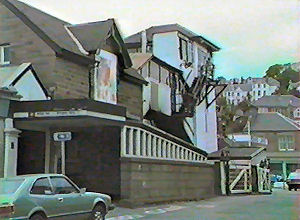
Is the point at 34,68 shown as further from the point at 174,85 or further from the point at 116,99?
the point at 174,85

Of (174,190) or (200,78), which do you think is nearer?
(174,190)

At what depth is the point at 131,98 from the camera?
2889 centimetres

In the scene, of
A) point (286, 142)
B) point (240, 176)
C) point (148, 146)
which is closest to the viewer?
point (148, 146)

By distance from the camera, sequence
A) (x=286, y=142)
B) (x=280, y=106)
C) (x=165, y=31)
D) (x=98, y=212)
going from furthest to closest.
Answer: (x=280, y=106)
(x=286, y=142)
(x=165, y=31)
(x=98, y=212)

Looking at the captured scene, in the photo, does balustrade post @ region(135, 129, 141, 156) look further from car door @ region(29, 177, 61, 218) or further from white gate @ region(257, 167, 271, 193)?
white gate @ region(257, 167, 271, 193)

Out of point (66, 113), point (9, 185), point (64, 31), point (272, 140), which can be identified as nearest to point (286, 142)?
point (272, 140)

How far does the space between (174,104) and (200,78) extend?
4.35 metres

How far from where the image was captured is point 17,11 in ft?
75.4

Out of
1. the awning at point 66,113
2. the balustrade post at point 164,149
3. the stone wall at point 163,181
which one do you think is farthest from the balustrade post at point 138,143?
the balustrade post at point 164,149

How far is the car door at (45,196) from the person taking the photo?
12.2 meters

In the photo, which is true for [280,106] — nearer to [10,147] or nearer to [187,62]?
[187,62]

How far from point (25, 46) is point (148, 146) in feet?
21.7

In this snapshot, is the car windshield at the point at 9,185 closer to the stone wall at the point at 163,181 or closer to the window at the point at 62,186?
the window at the point at 62,186

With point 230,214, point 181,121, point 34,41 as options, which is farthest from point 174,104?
A: point 230,214
